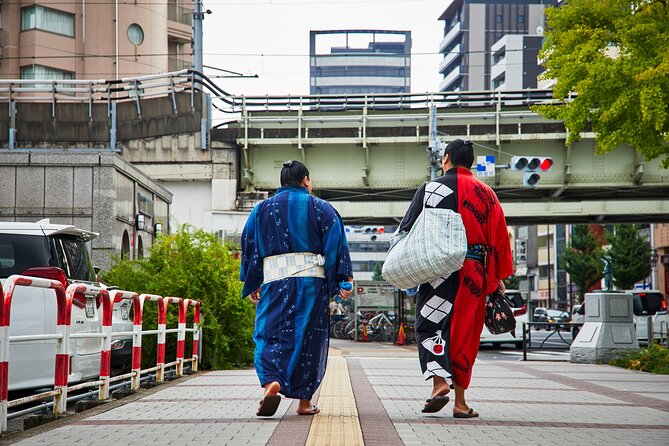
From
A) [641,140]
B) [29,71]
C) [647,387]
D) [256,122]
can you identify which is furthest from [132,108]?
[647,387]

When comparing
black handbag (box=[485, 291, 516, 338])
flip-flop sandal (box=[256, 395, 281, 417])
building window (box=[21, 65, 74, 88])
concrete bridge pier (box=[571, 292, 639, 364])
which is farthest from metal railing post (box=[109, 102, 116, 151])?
flip-flop sandal (box=[256, 395, 281, 417])

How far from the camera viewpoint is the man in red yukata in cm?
725

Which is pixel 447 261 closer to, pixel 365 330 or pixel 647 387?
pixel 647 387

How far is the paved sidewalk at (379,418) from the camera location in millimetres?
5980

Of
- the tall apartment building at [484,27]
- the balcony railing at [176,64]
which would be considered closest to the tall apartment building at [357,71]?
the tall apartment building at [484,27]

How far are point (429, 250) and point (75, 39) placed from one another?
43477 mm

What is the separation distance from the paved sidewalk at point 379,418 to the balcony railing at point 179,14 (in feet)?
151

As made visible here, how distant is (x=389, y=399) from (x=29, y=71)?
41.3 m

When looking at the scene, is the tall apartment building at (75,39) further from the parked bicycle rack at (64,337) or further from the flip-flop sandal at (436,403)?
the flip-flop sandal at (436,403)

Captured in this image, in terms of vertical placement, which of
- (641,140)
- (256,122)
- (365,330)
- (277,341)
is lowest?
(365,330)

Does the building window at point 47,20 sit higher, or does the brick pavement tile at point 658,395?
the building window at point 47,20

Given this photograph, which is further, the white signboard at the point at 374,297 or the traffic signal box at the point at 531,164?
the white signboard at the point at 374,297

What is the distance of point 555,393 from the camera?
1011 centimetres

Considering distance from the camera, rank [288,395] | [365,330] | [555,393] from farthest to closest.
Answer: [365,330] < [555,393] < [288,395]
